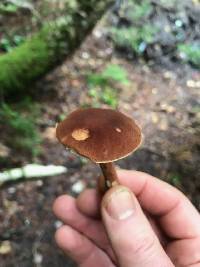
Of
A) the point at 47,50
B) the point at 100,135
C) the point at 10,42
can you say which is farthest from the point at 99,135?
the point at 10,42

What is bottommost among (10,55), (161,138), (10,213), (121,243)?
(10,213)

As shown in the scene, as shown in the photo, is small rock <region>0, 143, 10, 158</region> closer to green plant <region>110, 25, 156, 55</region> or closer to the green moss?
the green moss

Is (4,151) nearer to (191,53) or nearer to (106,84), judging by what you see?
(106,84)

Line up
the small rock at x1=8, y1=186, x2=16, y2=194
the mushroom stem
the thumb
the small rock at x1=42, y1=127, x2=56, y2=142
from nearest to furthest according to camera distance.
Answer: the thumb, the mushroom stem, the small rock at x1=8, y1=186, x2=16, y2=194, the small rock at x1=42, y1=127, x2=56, y2=142

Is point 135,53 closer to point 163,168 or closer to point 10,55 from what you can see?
point 10,55

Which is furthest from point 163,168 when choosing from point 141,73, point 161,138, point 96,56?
point 96,56

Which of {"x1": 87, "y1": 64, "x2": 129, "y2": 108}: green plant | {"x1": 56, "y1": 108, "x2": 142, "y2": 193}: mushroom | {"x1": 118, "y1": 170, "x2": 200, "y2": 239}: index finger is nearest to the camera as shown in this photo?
{"x1": 56, "y1": 108, "x2": 142, "y2": 193}: mushroom

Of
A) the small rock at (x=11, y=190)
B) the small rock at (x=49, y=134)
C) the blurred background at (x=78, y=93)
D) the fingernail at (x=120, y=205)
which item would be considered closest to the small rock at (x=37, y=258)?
the blurred background at (x=78, y=93)

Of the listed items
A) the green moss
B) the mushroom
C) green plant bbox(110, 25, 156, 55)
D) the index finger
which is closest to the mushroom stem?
the mushroom
